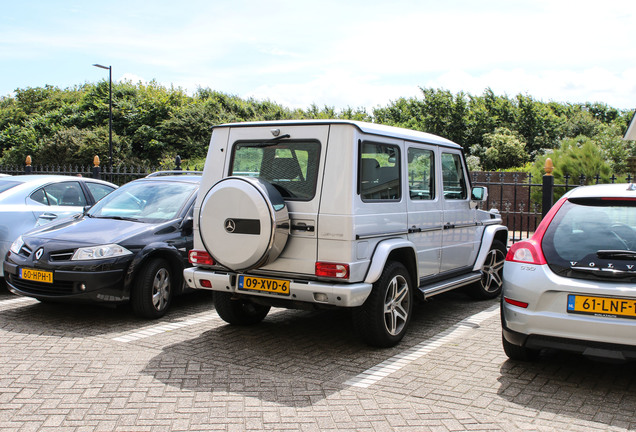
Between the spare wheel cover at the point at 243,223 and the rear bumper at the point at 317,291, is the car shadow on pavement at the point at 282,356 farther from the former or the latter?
the spare wheel cover at the point at 243,223

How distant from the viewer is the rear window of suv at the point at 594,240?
4.36 m

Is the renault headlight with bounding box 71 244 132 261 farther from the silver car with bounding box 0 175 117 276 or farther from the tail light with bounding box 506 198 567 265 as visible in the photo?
the tail light with bounding box 506 198 567 265

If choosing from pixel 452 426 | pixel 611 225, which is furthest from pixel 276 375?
pixel 611 225

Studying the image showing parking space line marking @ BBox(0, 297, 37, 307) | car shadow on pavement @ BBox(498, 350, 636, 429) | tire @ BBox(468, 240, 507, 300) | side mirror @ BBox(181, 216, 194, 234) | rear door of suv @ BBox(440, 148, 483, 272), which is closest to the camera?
car shadow on pavement @ BBox(498, 350, 636, 429)

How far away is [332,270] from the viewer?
511 centimetres

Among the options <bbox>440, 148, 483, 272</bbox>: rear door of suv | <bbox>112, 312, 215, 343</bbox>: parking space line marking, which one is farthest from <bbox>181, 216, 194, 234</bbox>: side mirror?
<bbox>440, 148, 483, 272</bbox>: rear door of suv

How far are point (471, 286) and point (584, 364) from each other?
2707 mm

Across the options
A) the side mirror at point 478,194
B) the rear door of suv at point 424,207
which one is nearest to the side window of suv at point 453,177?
the side mirror at point 478,194

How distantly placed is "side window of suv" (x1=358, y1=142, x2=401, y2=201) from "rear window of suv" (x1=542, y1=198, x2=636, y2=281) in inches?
61.1

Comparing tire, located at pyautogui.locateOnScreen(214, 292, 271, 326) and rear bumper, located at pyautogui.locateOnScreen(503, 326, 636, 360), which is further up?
rear bumper, located at pyautogui.locateOnScreen(503, 326, 636, 360)

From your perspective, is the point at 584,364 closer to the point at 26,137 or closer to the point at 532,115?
the point at 532,115

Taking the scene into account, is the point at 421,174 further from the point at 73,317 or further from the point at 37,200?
the point at 37,200

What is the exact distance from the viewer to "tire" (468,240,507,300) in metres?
7.90

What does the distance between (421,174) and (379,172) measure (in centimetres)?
92
